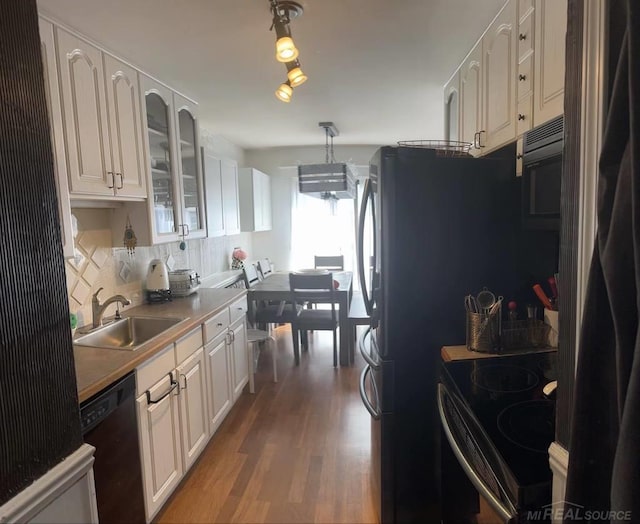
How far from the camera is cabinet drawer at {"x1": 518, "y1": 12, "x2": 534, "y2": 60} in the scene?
147cm

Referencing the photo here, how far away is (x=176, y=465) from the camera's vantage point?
1.99m

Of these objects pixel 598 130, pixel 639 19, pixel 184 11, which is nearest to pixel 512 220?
pixel 598 130

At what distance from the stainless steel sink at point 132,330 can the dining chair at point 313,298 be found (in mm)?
1486

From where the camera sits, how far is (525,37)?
59.3 inches

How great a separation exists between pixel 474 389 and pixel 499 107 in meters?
1.29

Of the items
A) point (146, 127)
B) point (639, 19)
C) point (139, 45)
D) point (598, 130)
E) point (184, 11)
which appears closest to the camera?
point (639, 19)

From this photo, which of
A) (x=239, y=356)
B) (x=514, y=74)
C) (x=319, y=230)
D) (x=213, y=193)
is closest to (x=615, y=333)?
(x=514, y=74)

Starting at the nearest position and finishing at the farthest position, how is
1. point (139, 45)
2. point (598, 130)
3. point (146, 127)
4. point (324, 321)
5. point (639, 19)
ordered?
point (639, 19) → point (598, 130) → point (139, 45) → point (146, 127) → point (324, 321)

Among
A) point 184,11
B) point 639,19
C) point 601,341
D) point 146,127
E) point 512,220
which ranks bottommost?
point 601,341

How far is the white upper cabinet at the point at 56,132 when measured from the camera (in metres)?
1.59

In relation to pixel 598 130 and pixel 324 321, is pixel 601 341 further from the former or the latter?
pixel 324 321

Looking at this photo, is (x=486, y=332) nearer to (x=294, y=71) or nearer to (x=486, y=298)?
(x=486, y=298)

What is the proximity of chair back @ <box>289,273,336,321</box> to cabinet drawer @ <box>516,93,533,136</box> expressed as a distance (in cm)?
215

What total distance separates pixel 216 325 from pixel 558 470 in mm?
2080
